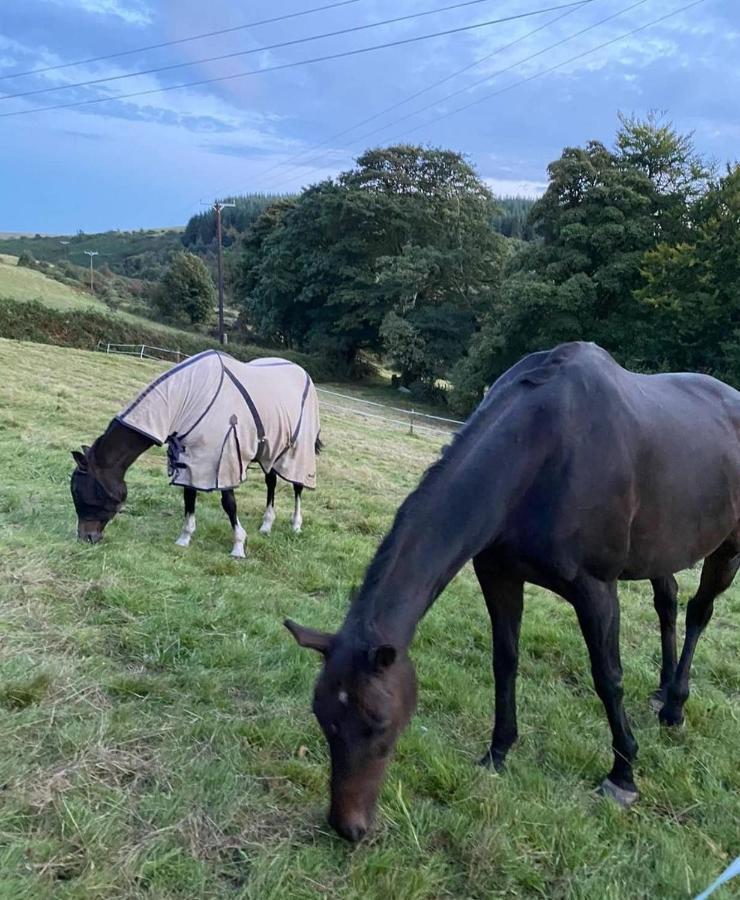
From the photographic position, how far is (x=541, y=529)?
2521 mm

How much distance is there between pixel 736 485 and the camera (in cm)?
325

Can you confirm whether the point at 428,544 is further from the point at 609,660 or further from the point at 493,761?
the point at 493,761

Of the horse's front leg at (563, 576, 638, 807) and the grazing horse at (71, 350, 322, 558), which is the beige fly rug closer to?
the grazing horse at (71, 350, 322, 558)

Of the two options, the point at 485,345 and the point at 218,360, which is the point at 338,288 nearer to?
the point at 485,345

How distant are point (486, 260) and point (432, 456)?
874 inches

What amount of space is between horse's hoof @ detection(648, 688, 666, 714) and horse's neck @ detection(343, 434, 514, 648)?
1778mm

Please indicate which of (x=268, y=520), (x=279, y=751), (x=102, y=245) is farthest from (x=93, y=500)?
(x=102, y=245)

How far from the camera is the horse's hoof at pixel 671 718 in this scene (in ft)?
10.9

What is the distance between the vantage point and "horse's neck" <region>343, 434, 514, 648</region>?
85.2 inches

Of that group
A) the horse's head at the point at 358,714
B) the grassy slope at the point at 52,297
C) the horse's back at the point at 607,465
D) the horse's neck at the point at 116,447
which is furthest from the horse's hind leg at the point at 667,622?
the grassy slope at the point at 52,297

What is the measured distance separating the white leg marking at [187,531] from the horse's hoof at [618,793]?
3.86 meters

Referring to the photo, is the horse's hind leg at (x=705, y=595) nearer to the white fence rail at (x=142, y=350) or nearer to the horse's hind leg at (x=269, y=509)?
the horse's hind leg at (x=269, y=509)

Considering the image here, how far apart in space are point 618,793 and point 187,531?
4.09m

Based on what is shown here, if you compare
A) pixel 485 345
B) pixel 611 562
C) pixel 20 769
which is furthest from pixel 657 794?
pixel 485 345
